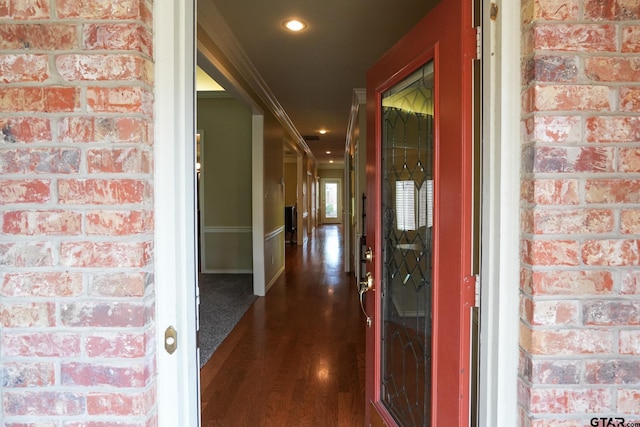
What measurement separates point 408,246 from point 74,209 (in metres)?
1.20

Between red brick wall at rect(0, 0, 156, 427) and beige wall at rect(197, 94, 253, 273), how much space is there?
15.1 ft

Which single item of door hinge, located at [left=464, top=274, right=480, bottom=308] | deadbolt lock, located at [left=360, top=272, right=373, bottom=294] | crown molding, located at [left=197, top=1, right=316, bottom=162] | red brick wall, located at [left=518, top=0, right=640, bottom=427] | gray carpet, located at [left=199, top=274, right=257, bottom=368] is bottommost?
gray carpet, located at [left=199, top=274, right=257, bottom=368]

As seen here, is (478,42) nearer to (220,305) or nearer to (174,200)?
(174,200)

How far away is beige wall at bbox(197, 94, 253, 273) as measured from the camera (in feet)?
17.8

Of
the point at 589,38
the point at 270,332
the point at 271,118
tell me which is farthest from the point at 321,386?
the point at 271,118

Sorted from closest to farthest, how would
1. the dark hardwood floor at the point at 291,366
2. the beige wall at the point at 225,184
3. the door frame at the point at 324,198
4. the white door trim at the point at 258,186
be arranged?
the dark hardwood floor at the point at 291,366, the white door trim at the point at 258,186, the beige wall at the point at 225,184, the door frame at the point at 324,198

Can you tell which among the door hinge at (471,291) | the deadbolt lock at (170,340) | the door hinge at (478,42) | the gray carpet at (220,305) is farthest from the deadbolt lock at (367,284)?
the gray carpet at (220,305)

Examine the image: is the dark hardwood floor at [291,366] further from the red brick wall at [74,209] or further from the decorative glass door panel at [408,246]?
the red brick wall at [74,209]

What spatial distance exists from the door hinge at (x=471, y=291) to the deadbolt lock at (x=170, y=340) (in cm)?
88

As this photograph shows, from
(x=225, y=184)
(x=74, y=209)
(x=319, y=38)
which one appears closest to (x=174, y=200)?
(x=74, y=209)

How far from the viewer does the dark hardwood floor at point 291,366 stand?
203cm

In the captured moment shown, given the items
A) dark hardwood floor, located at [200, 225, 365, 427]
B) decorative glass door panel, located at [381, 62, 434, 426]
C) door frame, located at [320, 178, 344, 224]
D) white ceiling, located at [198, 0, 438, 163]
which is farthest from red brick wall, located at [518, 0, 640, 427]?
door frame, located at [320, 178, 344, 224]

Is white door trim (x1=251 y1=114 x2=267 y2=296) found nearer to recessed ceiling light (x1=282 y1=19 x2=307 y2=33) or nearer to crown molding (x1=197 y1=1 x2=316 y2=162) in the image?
crown molding (x1=197 y1=1 x2=316 y2=162)

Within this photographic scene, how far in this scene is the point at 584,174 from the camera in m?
0.88
